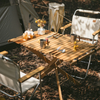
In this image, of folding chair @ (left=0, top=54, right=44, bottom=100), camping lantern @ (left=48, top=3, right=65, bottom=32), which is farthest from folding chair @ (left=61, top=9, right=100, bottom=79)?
folding chair @ (left=0, top=54, right=44, bottom=100)

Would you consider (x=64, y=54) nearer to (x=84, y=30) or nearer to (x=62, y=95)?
(x=62, y=95)

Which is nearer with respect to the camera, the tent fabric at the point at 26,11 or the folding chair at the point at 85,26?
the folding chair at the point at 85,26

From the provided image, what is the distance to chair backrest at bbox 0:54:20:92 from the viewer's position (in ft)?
7.10

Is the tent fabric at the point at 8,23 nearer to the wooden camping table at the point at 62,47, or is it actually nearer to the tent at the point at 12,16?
the tent at the point at 12,16

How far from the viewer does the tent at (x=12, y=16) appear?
478 centimetres

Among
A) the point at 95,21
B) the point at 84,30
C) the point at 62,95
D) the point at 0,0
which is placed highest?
the point at 0,0

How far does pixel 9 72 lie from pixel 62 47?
115 cm

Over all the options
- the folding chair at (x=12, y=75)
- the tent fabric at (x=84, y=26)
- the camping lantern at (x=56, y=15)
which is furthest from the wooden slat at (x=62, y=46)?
the camping lantern at (x=56, y=15)

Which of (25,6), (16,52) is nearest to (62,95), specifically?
(16,52)

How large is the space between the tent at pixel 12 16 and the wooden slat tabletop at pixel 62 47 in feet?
6.27

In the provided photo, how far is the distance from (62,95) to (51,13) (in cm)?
375

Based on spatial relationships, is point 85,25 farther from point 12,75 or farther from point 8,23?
point 12,75

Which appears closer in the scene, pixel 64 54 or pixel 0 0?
pixel 64 54

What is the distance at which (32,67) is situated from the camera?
4.21 metres
